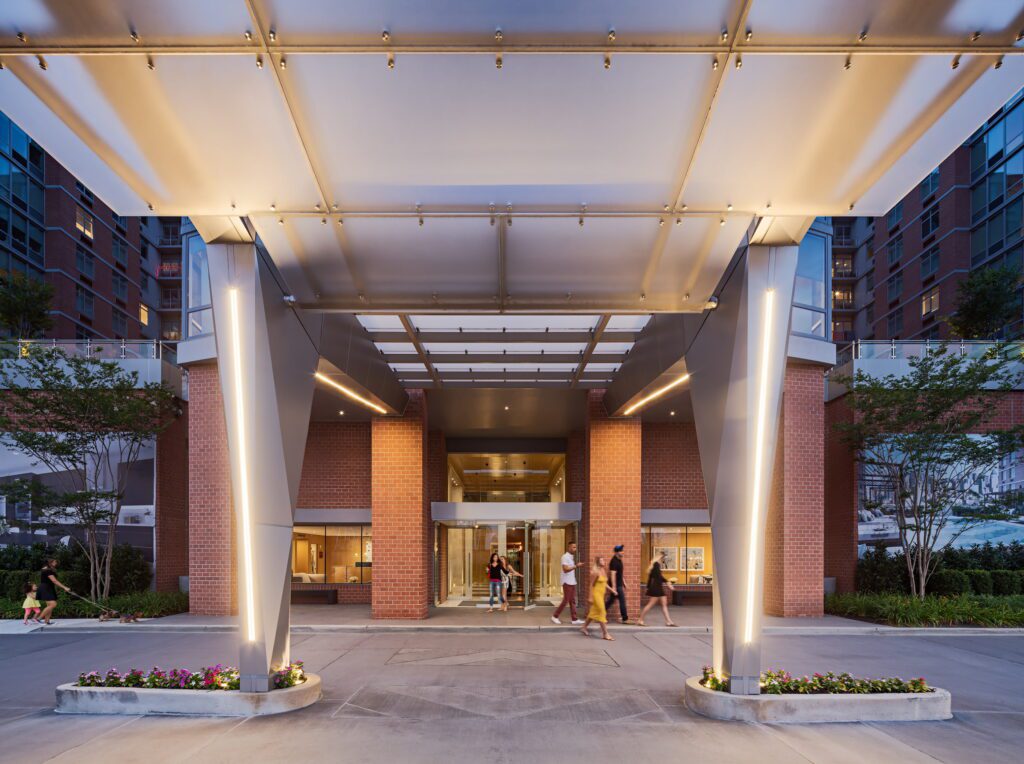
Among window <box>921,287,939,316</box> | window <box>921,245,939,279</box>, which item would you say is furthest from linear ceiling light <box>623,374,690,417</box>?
window <box>921,245,939,279</box>

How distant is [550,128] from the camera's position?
6590 millimetres

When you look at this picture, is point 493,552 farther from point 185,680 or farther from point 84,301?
point 84,301

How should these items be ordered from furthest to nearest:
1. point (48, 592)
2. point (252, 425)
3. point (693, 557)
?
point (693, 557) → point (48, 592) → point (252, 425)

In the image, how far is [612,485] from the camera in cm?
1900

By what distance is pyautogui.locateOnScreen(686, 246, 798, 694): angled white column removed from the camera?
8.70 metres

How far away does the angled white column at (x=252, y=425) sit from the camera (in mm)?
8805

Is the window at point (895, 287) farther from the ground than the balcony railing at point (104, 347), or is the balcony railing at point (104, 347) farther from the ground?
the window at point (895, 287)

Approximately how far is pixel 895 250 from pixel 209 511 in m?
44.8

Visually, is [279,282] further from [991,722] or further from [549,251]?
[991,722]

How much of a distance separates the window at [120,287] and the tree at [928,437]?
44882mm

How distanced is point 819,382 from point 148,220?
167ft

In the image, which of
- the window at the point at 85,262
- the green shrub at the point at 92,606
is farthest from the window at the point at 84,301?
the green shrub at the point at 92,606

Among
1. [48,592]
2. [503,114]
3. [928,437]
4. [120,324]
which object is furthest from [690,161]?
[120,324]

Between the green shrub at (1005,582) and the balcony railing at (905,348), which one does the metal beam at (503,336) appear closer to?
the balcony railing at (905,348)
